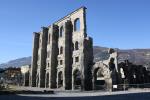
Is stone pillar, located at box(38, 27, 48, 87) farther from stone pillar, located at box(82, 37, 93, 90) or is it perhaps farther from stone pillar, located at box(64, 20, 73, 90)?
stone pillar, located at box(82, 37, 93, 90)

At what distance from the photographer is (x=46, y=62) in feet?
166

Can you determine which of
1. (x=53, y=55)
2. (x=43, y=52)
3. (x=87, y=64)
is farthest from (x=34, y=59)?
(x=87, y=64)

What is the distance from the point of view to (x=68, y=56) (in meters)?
42.0

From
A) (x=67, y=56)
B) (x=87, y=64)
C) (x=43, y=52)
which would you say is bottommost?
(x=87, y=64)

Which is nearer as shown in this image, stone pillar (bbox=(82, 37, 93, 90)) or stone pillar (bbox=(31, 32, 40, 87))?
stone pillar (bbox=(82, 37, 93, 90))

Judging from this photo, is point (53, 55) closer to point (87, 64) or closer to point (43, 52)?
point (43, 52)

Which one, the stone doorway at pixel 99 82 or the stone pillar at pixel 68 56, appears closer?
the stone doorway at pixel 99 82

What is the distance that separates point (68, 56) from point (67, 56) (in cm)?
21

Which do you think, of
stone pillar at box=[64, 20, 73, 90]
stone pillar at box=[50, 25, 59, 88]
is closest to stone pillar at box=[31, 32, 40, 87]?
stone pillar at box=[50, 25, 59, 88]

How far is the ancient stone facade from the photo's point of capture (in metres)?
38.0

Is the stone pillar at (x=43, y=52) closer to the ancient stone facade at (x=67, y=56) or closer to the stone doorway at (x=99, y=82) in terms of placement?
the ancient stone facade at (x=67, y=56)

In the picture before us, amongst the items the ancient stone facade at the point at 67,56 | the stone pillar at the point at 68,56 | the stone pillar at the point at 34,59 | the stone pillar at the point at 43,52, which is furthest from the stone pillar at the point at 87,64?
the stone pillar at the point at 34,59

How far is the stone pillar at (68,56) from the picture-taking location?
134 ft

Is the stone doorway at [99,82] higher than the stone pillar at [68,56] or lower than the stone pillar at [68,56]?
lower
